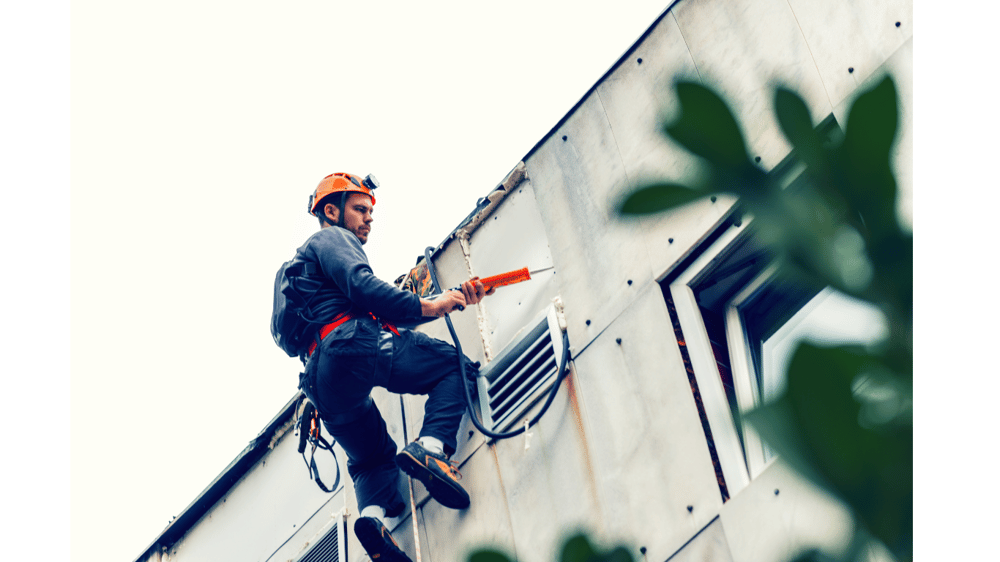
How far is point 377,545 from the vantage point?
4.32 metres

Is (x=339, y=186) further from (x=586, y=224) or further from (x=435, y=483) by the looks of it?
(x=435, y=483)

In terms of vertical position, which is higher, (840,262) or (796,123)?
(796,123)

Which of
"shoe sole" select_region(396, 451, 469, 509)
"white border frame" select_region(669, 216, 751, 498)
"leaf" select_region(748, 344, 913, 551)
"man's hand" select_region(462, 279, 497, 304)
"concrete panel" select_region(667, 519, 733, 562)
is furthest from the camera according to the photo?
"man's hand" select_region(462, 279, 497, 304)

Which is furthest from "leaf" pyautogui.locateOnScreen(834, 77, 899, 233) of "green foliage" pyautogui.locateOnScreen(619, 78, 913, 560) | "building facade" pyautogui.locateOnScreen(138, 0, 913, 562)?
"building facade" pyautogui.locateOnScreen(138, 0, 913, 562)

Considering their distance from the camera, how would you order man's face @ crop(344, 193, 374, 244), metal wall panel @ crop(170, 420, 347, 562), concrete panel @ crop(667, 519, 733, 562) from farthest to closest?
metal wall panel @ crop(170, 420, 347, 562)
man's face @ crop(344, 193, 374, 244)
concrete panel @ crop(667, 519, 733, 562)

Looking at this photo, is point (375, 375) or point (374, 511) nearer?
point (375, 375)

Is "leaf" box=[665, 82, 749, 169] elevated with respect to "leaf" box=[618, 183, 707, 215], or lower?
elevated

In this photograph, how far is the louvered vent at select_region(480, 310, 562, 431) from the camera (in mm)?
4285

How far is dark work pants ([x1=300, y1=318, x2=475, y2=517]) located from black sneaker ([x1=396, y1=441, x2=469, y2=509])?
0.58 feet

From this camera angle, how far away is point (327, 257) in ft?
14.9

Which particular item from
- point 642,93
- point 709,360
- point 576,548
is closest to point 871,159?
point 576,548

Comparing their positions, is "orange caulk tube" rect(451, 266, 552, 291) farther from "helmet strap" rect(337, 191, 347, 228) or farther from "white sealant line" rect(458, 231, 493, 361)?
"helmet strap" rect(337, 191, 347, 228)

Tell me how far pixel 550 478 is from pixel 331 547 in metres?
1.95

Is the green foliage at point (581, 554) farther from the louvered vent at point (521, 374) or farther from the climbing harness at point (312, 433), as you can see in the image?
the climbing harness at point (312, 433)
